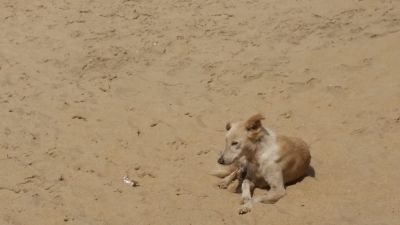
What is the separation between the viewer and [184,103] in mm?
9258

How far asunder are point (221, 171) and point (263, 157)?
2.32 ft

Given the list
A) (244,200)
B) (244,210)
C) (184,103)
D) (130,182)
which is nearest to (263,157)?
(244,200)

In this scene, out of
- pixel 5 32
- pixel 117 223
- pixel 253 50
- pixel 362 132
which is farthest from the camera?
pixel 5 32

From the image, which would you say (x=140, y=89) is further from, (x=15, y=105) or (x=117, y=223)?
(x=117, y=223)

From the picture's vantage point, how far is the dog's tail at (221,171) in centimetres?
746

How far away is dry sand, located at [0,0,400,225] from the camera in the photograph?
6.60 meters

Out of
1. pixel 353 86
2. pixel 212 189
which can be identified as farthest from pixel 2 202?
pixel 353 86

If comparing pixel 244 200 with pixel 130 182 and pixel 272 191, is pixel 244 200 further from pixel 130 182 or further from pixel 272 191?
pixel 130 182

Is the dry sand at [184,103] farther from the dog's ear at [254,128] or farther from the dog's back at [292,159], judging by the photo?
the dog's ear at [254,128]

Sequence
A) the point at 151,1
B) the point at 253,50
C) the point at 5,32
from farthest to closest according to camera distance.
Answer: the point at 151,1, the point at 5,32, the point at 253,50

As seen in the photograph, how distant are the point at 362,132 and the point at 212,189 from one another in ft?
7.68

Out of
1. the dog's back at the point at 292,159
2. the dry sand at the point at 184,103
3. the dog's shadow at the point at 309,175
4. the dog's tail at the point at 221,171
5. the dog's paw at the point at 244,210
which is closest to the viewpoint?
the dog's paw at the point at 244,210

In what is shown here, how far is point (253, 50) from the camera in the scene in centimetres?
1091

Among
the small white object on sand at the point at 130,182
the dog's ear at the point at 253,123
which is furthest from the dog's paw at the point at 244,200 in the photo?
the small white object on sand at the point at 130,182
